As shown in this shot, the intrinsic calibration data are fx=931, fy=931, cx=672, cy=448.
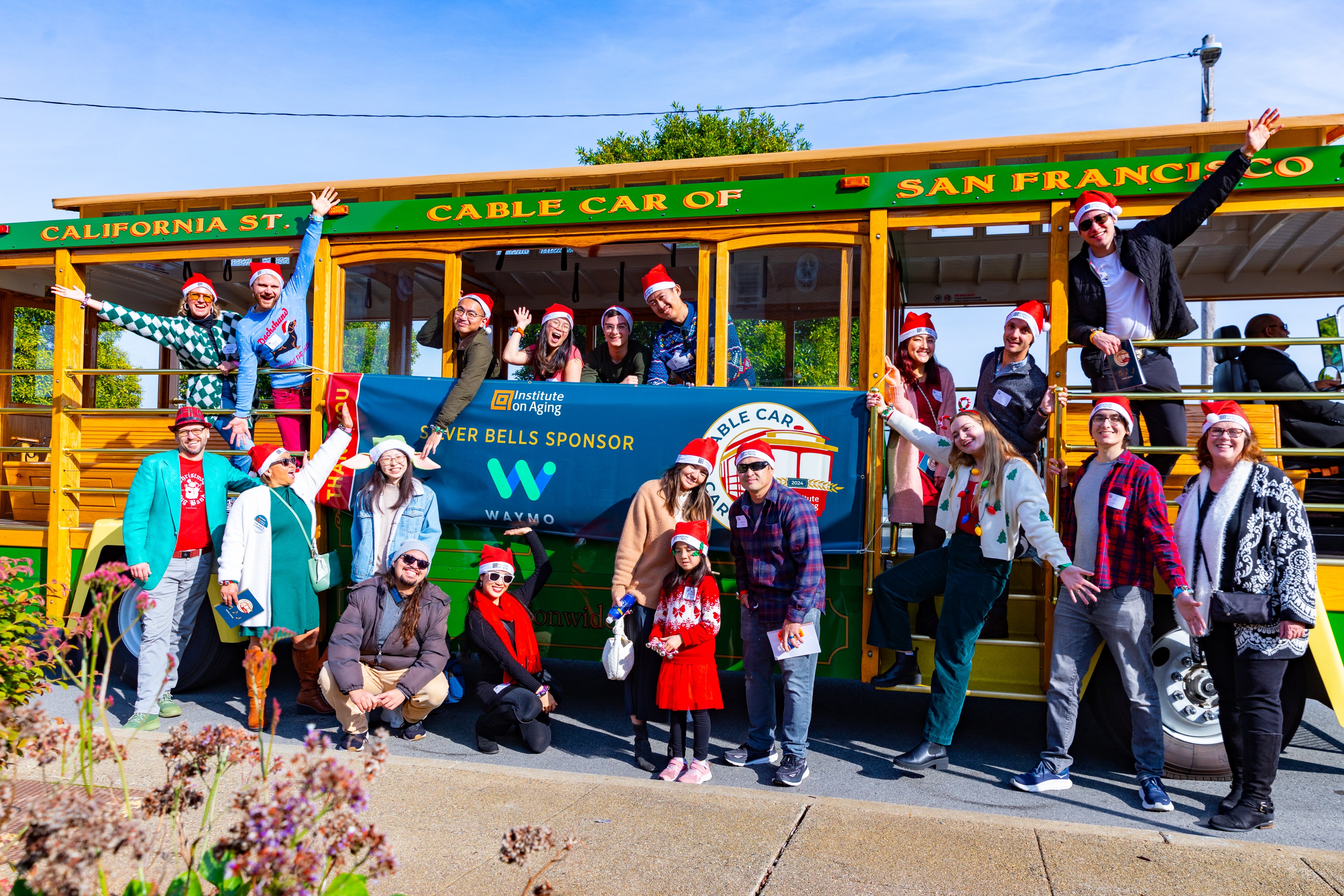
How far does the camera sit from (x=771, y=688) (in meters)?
4.87

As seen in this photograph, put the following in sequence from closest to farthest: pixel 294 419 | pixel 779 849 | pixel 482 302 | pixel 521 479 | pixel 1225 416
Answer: pixel 779 849, pixel 1225 416, pixel 521 479, pixel 482 302, pixel 294 419

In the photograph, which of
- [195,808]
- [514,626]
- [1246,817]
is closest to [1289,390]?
[1246,817]

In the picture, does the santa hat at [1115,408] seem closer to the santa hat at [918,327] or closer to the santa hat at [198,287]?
the santa hat at [918,327]

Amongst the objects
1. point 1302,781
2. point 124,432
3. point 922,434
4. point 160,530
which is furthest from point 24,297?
point 1302,781

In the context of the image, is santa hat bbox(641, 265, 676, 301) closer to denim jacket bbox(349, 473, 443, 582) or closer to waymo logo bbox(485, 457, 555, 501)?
waymo logo bbox(485, 457, 555, 501)

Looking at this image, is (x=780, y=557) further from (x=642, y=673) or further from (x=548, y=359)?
(x=548, y=359)

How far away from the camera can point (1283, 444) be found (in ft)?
17.1

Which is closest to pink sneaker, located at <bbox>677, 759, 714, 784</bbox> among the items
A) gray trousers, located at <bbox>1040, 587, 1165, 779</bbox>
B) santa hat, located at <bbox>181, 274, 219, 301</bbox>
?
gray trousers, located at <bbox>1040, 587, 1165, 779</bbox>

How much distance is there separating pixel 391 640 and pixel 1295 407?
5.09m

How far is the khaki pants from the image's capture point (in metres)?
5.02

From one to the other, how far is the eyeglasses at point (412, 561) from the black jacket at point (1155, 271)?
3.70m

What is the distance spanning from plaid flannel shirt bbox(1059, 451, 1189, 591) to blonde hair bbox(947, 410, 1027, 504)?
44cm

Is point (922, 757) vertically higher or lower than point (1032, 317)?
lower

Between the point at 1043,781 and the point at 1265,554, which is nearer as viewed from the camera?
the point at 1265,554
